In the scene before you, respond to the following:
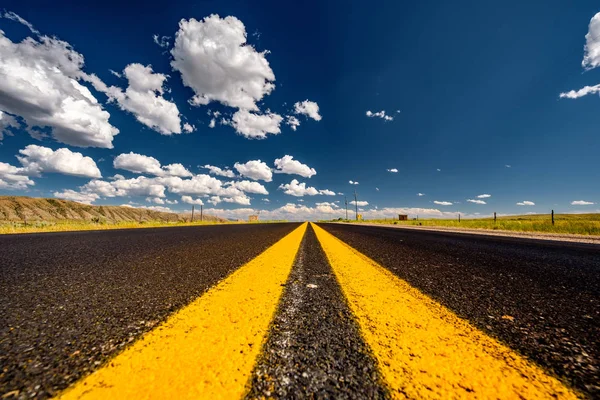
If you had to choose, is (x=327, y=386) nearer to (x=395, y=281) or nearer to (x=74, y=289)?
(x=395, y=281)

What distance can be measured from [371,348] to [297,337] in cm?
30

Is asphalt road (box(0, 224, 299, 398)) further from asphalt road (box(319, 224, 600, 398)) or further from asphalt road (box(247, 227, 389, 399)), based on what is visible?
asphalt road (box(319, 224, 600, 398))

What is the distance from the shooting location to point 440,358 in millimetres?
878

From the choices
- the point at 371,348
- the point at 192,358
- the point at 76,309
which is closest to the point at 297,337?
the point at 371,348

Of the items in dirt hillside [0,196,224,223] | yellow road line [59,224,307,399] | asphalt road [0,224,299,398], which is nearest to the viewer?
yellow road line [59,224,307,399]

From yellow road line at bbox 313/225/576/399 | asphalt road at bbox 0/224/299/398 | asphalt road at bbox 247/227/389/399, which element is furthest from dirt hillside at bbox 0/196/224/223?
yellow road line at bbox 313/225/576/399

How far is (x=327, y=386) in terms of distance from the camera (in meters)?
0.73

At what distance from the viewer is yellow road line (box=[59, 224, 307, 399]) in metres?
0.69

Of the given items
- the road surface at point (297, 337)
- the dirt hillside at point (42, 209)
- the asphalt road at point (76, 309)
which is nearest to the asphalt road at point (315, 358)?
the road surface at point (297, 337)

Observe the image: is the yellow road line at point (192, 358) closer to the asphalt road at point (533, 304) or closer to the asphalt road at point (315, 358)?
the asphalt road at point (315, 358)

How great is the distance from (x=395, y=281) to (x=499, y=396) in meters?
1.32

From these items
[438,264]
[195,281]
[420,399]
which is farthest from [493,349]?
[438,264]

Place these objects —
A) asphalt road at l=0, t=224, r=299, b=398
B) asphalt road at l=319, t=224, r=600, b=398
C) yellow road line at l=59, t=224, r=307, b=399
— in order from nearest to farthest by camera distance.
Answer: yellow road line at l=59, t=224, r=307, b=399 < asphalt road at l=0, t=224, r=299, b=398 < asphalt road at l=319, t=224, r=600, b=398

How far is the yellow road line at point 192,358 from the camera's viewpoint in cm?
69
